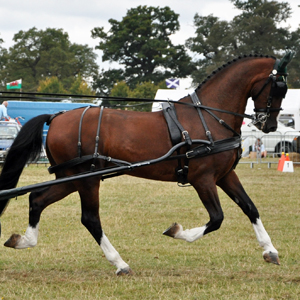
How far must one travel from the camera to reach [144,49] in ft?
210

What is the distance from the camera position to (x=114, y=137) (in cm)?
582

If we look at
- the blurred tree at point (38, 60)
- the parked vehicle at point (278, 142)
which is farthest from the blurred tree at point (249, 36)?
the parked vehicle at point (278, 142)

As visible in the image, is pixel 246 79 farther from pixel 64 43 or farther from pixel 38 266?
pixel 64 43

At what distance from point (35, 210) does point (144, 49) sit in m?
59.2

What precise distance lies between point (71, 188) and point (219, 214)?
173 cm

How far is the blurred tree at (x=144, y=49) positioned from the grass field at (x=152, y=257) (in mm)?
54292

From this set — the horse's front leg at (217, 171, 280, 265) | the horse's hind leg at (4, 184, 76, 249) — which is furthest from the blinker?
the horse's hind leg at (4, 184, 76, 249)

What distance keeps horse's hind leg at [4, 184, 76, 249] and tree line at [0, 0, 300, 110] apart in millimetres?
49192

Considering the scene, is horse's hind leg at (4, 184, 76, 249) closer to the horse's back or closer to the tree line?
the horse's back

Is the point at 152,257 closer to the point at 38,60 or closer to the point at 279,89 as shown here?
the point at 279,89

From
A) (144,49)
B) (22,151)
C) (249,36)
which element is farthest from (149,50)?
(22,151)

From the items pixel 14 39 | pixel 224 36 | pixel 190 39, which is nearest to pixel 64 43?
pixel 14 39

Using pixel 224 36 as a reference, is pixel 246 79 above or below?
below

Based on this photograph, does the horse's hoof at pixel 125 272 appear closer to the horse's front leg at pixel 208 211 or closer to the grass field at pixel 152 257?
the grass field at pixel 152 257
